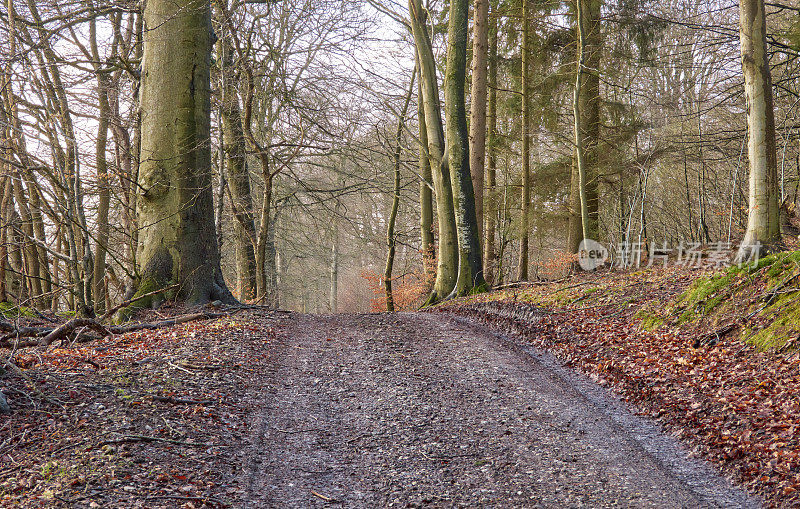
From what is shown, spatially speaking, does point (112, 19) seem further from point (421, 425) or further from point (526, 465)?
point (526, 465)

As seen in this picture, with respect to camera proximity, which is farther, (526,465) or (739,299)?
(739,299)

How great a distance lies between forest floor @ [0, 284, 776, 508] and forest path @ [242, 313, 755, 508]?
14 mm

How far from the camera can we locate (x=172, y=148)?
8.41 meters

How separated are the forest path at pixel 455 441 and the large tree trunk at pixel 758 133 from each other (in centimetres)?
291

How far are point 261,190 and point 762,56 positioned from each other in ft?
41.1

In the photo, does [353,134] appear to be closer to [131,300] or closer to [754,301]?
[131,300]

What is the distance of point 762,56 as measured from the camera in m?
6.40

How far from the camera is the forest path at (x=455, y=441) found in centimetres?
341

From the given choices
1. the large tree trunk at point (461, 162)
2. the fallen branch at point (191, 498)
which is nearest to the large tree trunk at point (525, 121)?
the large tree trunk at point (461, 162)

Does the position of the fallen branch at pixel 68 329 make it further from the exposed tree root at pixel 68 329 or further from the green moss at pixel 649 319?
the green moss at pixel 649 319

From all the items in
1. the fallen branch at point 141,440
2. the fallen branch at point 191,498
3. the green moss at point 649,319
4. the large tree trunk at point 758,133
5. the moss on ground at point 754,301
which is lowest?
the fallen branch at point 191,498

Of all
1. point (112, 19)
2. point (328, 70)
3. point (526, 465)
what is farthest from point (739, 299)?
point (112, 19)

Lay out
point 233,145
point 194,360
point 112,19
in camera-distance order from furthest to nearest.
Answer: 1. point 233,145
2. point 112,19
3. point 194,360

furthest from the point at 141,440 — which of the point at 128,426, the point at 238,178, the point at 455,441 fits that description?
the point at 238,178
